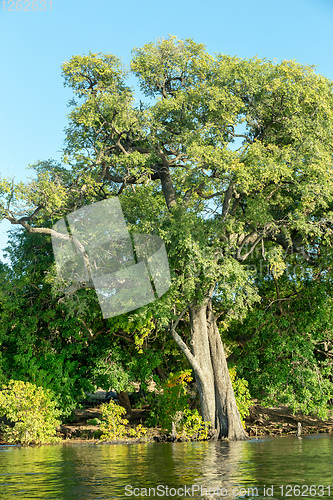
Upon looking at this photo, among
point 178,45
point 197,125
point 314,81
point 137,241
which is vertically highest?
point 178,45

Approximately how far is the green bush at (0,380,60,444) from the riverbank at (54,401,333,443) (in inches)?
82.8

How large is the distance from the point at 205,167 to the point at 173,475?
13404 mm

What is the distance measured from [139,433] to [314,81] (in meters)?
16.5

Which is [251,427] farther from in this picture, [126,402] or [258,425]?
[126,402]

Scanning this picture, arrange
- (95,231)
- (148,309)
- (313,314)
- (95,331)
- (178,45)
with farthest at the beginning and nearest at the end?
(95,331) → (313,314) → (178,45) → (95,231) → (148,309)

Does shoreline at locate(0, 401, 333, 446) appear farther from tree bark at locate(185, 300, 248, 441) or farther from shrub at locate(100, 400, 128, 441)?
tree bark at locate(185, 300, 248, 441)

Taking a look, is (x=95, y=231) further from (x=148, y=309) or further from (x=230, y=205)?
(x=230, y=205)

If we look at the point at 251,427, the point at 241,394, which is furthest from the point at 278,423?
the point at 241,394

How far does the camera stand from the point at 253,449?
1717 cm

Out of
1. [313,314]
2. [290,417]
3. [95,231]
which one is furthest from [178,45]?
[290,417]

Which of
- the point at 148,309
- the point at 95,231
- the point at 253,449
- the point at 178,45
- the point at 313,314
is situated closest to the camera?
the point at 253,449

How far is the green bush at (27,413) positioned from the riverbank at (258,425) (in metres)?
2.10

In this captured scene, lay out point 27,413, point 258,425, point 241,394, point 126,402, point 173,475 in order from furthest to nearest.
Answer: point 126,402
point 258,425
point 241,394
point 27,413
point 173,475

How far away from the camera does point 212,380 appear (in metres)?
23.0
